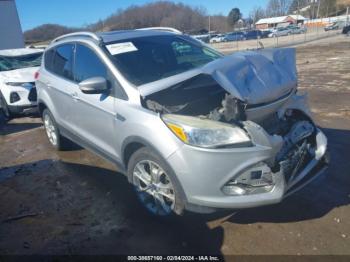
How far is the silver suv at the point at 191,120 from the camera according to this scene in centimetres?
274

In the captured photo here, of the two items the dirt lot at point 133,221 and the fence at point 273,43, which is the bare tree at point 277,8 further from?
the dirt lot at point 133,221

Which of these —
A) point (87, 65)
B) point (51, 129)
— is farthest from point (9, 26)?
point (87, 65)

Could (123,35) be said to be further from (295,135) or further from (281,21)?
Answer: (281,21)

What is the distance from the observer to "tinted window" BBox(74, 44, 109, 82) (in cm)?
371

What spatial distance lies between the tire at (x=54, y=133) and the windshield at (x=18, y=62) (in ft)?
11.4

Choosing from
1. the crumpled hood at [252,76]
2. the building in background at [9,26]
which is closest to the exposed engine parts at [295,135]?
the crumpled hood at [252,76]

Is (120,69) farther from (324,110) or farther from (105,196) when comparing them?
(324,110)

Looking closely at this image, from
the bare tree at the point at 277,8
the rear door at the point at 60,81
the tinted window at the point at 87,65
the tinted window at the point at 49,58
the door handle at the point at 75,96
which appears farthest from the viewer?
the bare tree at the point at 277,8

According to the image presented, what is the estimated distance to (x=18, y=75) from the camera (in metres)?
7.67

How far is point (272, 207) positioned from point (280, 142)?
0.99 meters

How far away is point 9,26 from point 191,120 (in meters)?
25.3

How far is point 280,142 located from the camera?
2777 mm

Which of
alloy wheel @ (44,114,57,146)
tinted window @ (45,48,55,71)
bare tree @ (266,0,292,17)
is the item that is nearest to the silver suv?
tinted window @ (45,48,55,71)

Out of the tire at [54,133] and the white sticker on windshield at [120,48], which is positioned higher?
the white sticker on windshield at [120,48]
